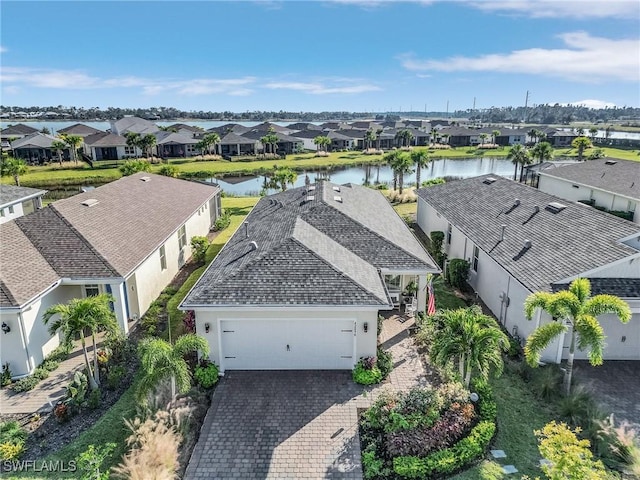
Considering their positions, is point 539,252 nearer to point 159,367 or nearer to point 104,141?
point 159,367

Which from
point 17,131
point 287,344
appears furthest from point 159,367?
point 17,131

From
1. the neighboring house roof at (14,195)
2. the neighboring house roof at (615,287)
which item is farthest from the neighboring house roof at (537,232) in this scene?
the neighboring house roof at (14,195)

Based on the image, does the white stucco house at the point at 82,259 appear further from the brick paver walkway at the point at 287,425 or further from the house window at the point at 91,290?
the brick paver walkway at the point at 287,425

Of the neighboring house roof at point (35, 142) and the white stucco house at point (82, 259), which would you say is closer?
the white stucco house at point (82, 259)

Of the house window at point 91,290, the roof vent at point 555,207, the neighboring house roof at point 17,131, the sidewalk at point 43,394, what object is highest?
the neighboring house roof at point 17,131

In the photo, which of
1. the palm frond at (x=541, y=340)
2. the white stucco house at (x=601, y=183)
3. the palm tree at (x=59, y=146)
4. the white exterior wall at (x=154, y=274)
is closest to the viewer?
the palm frond at (x=541, y=340)

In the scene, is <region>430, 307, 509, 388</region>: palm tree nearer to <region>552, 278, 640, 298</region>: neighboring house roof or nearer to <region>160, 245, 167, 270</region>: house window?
<region>552, 278, 640, 298</region>: neighboring house roof
